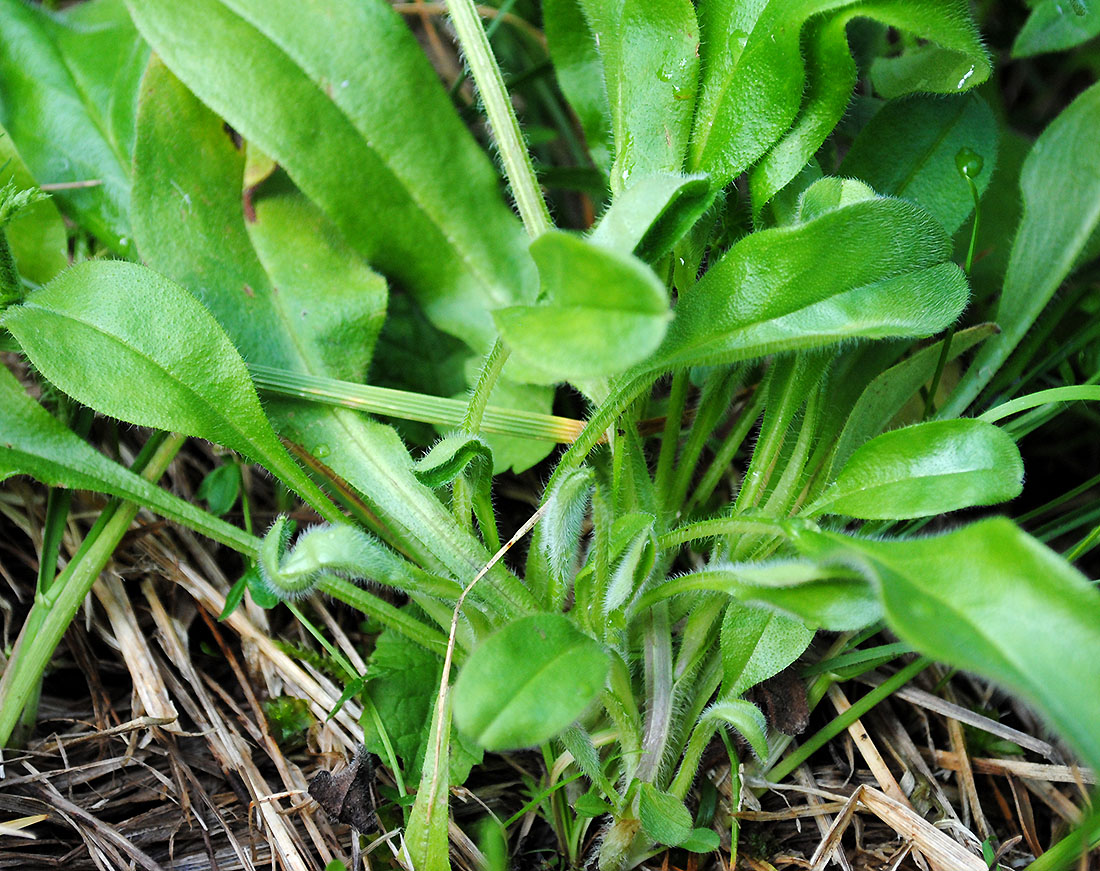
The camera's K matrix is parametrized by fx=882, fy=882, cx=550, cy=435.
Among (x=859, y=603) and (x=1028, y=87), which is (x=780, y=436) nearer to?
(x=859, y=603)

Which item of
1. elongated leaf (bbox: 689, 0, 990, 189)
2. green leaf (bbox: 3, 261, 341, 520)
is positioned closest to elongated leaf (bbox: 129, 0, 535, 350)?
green leaf (bbox: 3, 261, 341, 520)

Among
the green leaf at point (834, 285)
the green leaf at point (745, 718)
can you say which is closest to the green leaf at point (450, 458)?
the green leaf at point (834, 285)

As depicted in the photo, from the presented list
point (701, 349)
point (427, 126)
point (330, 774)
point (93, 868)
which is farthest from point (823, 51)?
point (93, 868)

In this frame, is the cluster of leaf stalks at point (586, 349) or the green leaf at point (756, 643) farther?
the green leaf at point (756, 643)

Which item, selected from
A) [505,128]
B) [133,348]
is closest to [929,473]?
[505,128]

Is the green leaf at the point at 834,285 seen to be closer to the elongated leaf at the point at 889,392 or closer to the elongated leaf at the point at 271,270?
the elongated leaf at the point at 889,392

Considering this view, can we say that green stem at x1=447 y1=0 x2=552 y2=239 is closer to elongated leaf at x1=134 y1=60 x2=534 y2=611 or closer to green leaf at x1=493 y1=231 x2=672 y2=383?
elongated leaf at x1=134 y1=60 x2=534 y2=611
